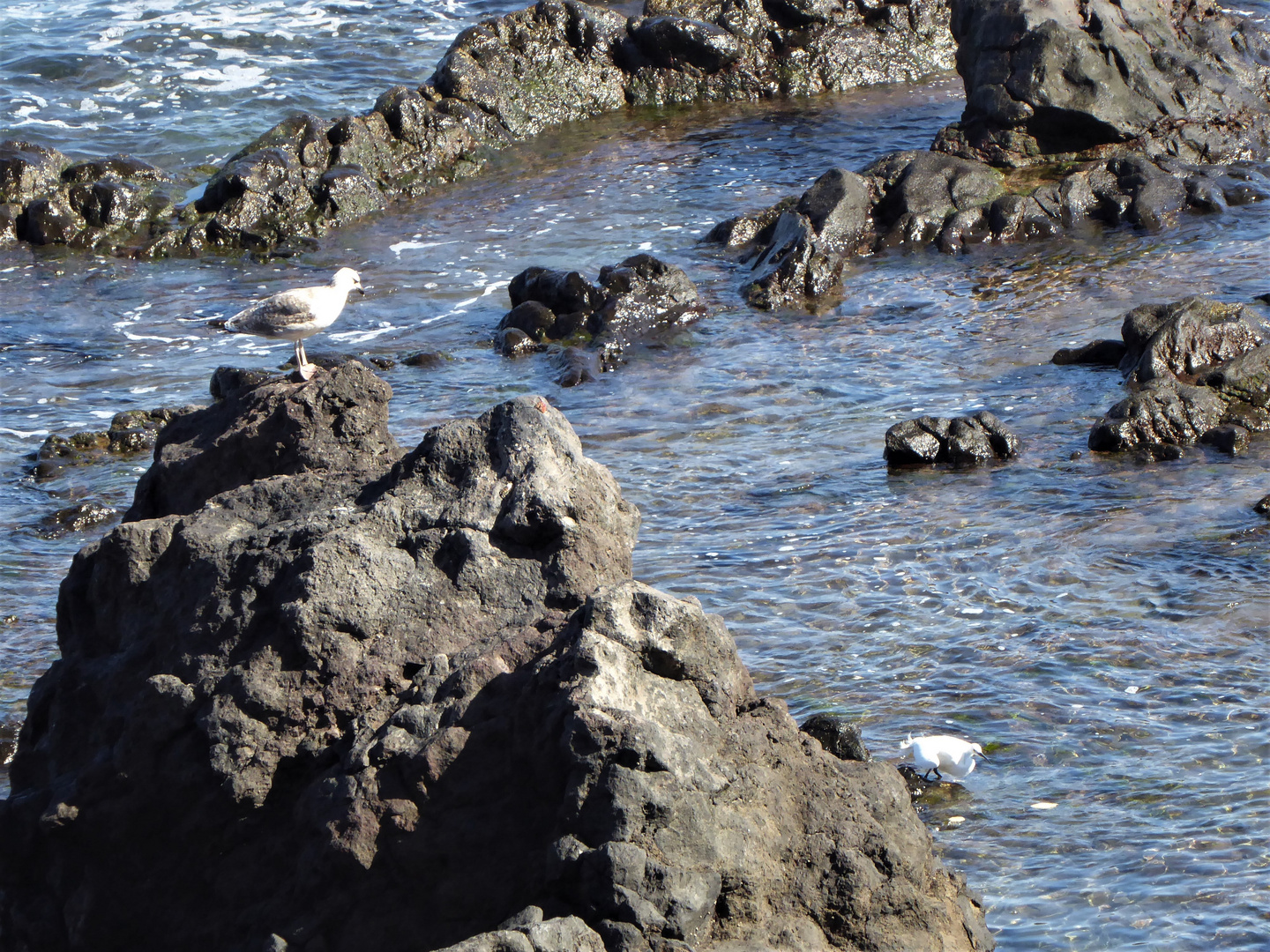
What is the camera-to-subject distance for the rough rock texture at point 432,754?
3508 millimetres

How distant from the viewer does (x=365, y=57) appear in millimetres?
23391

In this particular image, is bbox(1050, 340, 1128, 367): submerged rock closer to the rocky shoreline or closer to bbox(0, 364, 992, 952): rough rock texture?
the rocky shoreline

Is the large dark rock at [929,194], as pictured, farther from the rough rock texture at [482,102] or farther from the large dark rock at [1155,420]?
the rough rock texture at [482,102]

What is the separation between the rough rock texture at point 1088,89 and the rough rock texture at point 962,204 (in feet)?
1.68

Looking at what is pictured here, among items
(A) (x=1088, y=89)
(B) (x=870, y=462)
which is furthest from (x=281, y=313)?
(A) (x=1088, y=89)

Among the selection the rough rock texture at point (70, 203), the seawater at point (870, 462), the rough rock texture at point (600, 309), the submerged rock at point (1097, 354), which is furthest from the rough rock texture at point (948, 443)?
the rough rock texture at point (70, 203)

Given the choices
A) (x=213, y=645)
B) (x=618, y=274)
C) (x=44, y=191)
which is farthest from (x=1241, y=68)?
(x=213, y=645)

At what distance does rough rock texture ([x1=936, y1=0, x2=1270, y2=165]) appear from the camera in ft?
53.4

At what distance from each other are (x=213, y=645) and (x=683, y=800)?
1713 mm

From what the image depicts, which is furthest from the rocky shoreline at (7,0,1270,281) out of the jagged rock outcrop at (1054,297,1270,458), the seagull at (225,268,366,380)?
the seagull at (225,268,366,380)

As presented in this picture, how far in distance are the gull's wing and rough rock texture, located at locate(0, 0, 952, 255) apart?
735 cm

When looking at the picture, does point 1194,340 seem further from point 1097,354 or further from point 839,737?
point 839,737

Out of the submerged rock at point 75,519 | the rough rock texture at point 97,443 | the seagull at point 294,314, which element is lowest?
the submerged rock at point 75,519

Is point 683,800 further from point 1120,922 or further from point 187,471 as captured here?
point 187,471
